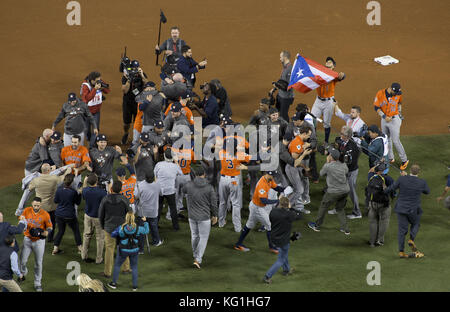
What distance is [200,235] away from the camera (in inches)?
529

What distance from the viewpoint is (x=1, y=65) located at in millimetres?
22922

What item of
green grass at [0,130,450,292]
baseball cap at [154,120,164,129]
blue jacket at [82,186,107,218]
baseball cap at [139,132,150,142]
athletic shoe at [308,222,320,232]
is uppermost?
baseball cap at [154,120,164,129]

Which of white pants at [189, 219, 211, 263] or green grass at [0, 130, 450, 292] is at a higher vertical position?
white pants at [189, 219, 211, 263]

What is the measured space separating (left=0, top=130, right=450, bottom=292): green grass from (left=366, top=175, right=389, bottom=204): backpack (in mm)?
994

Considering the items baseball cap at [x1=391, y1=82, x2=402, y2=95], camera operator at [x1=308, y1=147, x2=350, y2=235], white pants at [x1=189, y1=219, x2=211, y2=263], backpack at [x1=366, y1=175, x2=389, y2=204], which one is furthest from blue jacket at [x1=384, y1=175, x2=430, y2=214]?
white pants at [x1=189, y1=219, x2=211, y2=263]

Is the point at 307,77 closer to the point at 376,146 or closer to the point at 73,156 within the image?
the point at 376,146

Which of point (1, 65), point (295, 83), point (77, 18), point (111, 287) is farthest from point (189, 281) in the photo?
point (77, 18)

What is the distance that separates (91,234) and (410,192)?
19.9ft

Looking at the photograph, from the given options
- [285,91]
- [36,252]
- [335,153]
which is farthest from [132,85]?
[36,252]

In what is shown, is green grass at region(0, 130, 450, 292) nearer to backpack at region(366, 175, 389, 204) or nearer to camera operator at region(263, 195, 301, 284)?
camera operator at region(263, 195, 301, 284)

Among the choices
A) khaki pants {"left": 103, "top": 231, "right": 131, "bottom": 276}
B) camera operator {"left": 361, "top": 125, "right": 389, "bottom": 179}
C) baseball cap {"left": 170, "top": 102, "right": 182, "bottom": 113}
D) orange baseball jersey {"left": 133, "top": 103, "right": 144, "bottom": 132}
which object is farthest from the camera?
orange baseball jersey {"left": 133, "top": 103, "right": 144, "bottom": 132}

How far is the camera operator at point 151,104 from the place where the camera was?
16484mm

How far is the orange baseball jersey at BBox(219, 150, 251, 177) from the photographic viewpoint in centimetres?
1462

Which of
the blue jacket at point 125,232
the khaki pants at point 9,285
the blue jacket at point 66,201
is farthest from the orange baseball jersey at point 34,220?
the blue jacket at point 125,232
